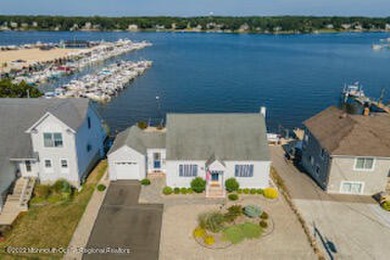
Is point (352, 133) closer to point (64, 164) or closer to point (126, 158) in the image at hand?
point (126, 158)

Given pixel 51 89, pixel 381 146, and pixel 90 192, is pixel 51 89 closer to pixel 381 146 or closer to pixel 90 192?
pixel 90 192

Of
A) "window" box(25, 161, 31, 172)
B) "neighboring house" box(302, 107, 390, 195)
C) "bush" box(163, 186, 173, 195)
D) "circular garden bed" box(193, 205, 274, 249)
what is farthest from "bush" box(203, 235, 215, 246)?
"window" box(25, 161, 31, 172)

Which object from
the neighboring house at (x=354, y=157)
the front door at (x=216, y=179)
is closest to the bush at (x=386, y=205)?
the neighboring house at (x=354, y=157)

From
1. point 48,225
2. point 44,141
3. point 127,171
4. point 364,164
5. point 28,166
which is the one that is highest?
point 44,141

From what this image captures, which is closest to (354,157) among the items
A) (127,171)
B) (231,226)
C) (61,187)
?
(231,226)

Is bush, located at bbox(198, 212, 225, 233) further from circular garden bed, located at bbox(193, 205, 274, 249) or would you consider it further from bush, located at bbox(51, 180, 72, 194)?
bush, located at bbox(51, 180, 72, 194)

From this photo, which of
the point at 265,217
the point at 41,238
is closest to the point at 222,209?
the point at 265,217
